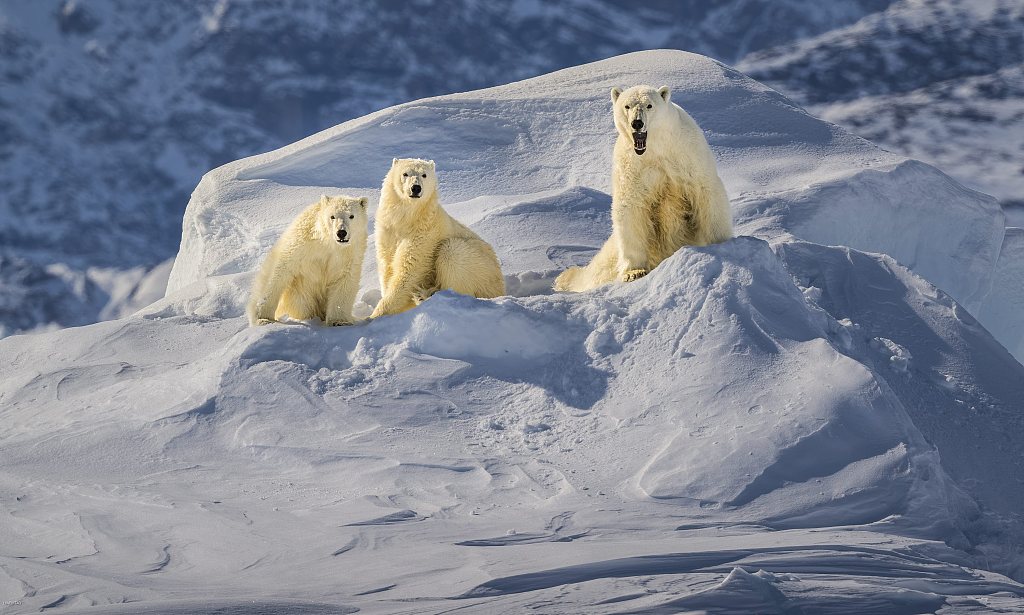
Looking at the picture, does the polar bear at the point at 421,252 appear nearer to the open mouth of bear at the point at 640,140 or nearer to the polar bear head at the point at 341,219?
the polar bear head at the point at 341,219

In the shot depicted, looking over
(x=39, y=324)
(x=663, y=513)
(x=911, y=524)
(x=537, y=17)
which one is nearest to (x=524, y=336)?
(x=663, y=513)

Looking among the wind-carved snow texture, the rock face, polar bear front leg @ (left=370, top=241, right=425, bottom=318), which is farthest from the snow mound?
the rock face

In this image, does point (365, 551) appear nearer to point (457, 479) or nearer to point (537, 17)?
point (457, 479)

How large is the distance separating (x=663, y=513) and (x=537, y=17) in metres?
106

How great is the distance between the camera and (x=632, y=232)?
27.0ft

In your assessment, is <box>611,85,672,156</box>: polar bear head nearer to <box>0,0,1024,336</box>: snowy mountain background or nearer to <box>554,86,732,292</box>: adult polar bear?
<box>554,86,732,292</box>: adult polar bear

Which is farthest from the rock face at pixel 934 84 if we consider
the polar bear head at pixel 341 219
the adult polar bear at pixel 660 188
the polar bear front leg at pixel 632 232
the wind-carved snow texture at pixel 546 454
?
the polar bear head at pixel 341 219

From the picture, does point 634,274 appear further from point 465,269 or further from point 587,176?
point 587,176

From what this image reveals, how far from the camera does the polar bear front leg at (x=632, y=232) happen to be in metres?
8.18

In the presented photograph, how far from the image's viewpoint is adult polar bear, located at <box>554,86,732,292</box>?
7.98m

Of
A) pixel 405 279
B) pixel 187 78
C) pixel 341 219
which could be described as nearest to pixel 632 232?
pixel 405 279

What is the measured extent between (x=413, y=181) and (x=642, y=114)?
153 centimetres

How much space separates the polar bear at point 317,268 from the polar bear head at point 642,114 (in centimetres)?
169

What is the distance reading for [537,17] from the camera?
359 ft
